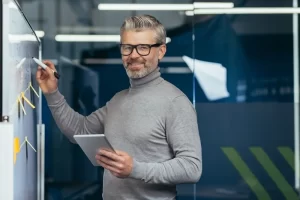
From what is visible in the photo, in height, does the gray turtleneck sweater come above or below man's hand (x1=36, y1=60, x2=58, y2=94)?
below

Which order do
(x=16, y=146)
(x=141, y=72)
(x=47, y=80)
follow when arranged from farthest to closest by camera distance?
(x=47, y=80) → (x=141, y=72) → (x=16, y=146)

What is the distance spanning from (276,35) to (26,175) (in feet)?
7.95

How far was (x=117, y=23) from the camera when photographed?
14.7ft

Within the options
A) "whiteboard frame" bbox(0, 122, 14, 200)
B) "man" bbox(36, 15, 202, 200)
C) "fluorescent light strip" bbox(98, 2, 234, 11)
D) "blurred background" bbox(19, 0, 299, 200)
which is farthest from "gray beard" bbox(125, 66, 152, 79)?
"fluorescent light strip" bbox(98, 2, 234, 11)

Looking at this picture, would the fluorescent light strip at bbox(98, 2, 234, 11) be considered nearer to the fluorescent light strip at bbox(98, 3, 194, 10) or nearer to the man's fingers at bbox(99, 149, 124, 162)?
the fluorescent light strip at bbox(98, 3, 194, 10)

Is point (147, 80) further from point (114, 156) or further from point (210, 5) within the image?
point (210, 5)

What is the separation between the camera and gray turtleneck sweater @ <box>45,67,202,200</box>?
8.02 feet

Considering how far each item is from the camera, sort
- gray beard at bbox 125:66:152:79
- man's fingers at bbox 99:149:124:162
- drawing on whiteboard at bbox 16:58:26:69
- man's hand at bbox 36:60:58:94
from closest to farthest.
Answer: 1. man's fingers at bbox 99:149:124:162
2. drawing on whiteboard at bbox 16:58:26:69
3. gray beard at bbox 125:66:152:79
4. man's hand at bbox 36:60:58:94

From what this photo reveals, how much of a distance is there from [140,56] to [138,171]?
50 cm

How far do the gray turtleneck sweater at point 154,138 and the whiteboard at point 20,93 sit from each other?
0.37 meters

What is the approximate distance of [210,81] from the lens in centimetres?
446

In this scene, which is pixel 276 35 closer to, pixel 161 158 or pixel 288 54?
pixel 288 54

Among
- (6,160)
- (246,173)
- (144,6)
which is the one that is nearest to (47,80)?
(6,160)

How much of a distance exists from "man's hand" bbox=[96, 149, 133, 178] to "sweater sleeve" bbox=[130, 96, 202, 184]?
0.05 m
